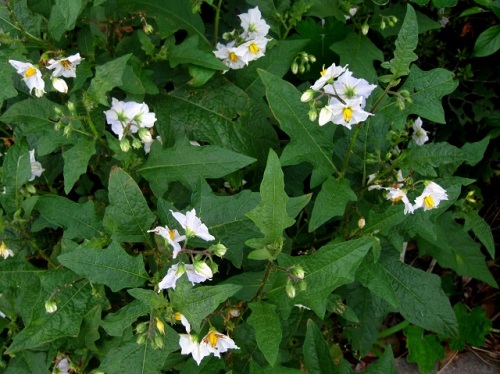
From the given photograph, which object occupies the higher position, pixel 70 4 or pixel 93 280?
pixel 70 4

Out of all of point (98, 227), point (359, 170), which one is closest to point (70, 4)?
point (98, 227)

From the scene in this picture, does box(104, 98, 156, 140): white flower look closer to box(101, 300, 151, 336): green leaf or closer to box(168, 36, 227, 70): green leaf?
box(168, 36, 227, 70): green leaf

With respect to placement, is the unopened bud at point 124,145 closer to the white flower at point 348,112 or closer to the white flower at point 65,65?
the white flower at point 65,65

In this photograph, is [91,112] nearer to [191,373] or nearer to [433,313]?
[191,373]

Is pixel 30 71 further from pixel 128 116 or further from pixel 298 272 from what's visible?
pixel 298 272

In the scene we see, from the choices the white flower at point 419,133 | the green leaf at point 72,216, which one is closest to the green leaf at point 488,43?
the white flower at point 419,133

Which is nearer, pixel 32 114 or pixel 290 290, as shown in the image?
pixel 290 290

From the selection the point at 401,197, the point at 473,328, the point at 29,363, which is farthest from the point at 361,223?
the point at 473,328
